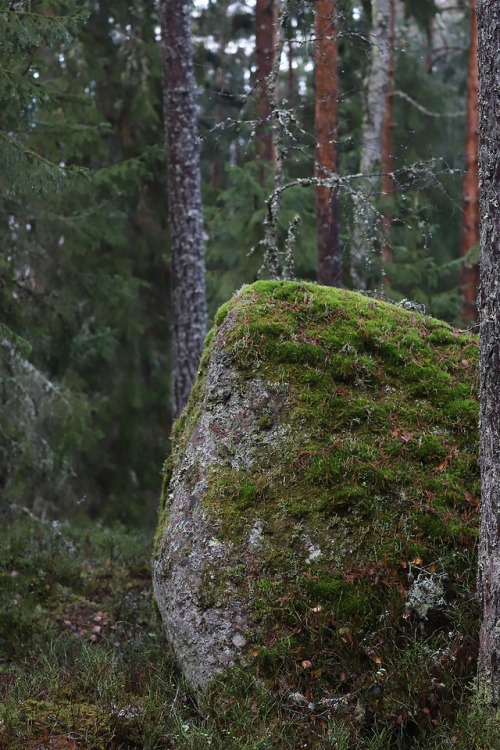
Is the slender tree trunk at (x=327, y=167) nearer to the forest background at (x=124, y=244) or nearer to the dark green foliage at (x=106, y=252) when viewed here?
the forest background at (x=124, y=244)

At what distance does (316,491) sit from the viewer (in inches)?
177

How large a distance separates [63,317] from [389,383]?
7.09m

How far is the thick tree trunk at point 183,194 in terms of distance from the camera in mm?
9750

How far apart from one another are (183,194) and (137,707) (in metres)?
7.61

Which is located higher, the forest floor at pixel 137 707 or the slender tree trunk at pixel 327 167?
the slender tree trunk at pixel 327 167

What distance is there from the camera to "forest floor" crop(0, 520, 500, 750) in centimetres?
361

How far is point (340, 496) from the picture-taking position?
4438mm

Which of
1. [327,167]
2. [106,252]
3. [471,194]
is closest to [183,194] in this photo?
[327,167]

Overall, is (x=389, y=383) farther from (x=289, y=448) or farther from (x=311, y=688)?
(x=311, y=688)

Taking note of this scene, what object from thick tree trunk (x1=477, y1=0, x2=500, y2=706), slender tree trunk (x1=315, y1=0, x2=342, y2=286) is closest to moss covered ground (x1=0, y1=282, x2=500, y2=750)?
thick tree trunk (x1=477, y1=0, x2=500, y2=706)

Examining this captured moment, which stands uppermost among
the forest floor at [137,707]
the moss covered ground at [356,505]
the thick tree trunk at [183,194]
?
the thick tree trunk at [183,194]

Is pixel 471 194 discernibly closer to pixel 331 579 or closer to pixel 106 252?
A: pixel 106 252

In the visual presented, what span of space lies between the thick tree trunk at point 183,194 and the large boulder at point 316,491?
430cm

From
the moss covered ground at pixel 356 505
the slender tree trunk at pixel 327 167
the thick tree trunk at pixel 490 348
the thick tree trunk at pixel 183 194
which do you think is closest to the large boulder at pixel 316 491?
the moss covered ground at pixel 356 505
